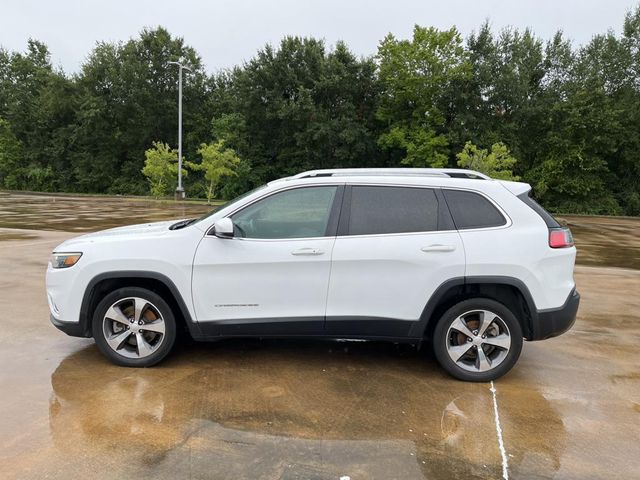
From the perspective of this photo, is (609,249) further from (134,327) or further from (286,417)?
(134,327)

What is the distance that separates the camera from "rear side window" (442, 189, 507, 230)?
13.8ft

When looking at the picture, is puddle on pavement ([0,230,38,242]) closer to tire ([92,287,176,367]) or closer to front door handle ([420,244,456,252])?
tire ([92,287,176,367])

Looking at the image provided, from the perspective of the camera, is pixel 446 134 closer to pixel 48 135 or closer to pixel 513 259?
pixel 513 259

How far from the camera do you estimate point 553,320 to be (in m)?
4.14

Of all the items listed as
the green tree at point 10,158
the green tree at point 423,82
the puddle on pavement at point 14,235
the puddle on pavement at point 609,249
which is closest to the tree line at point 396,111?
the green tree at point 423,82

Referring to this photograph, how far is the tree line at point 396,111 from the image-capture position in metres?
34.1

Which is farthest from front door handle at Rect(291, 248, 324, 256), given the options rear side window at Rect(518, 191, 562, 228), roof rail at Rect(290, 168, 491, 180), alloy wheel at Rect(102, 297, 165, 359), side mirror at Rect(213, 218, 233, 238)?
rear side window at Rect(518, 191, 562, 228)

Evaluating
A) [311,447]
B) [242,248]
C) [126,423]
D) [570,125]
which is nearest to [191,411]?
[126,423]

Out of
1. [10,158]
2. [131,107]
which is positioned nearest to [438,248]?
[131,107]

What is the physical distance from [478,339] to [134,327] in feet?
9.70

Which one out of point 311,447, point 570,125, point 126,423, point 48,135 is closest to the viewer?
point 311,447

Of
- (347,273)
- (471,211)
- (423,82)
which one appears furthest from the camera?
(423,82)

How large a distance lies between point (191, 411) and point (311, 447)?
100 centimetres

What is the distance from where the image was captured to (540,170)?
35094mm
